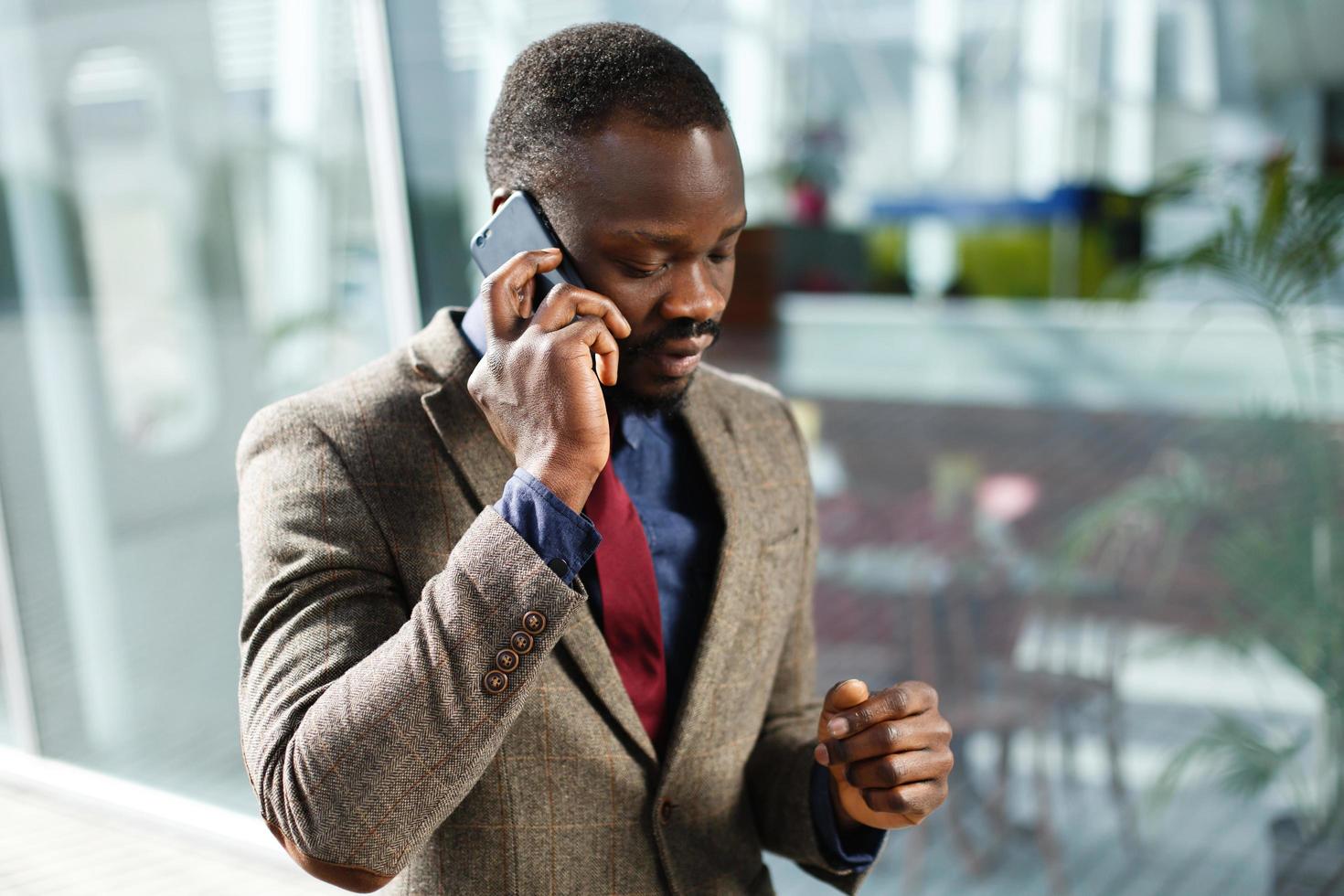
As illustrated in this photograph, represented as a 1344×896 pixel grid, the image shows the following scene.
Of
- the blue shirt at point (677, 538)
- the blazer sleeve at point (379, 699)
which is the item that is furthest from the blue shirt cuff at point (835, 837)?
the blazer sleeve at point (379, 699)

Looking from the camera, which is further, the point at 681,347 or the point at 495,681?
the point at 681,347

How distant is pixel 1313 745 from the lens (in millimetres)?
2389

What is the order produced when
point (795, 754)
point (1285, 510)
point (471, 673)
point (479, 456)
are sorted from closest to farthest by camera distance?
1. point (471, 673)
2. point (479, 456)
3. point (795, 754)
4. point (1285, 510)

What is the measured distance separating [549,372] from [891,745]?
439mm

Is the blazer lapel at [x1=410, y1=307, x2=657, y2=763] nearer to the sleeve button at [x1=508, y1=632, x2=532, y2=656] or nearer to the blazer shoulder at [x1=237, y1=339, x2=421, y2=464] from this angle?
the blazer shoulder at [x1=237, y1=339, x2=421, y2=464]

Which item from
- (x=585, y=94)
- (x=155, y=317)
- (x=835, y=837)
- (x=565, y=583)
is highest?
(x=585, y=94)

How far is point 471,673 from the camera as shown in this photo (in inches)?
36.2

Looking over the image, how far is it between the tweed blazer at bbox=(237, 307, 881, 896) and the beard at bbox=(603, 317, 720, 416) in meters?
0.12

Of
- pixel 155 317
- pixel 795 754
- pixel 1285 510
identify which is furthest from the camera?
pixel 155 317

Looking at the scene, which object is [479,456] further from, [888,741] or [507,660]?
Result: [888,741]

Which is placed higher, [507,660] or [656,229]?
[656,229]

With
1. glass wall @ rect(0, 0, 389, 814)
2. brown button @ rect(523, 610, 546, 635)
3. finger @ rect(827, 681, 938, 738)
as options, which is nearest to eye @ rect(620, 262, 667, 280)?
brown button @ rect(523, 610, 546, 635)

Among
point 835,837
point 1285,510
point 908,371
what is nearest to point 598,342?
point 835,837

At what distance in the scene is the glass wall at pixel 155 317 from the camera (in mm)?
3014
